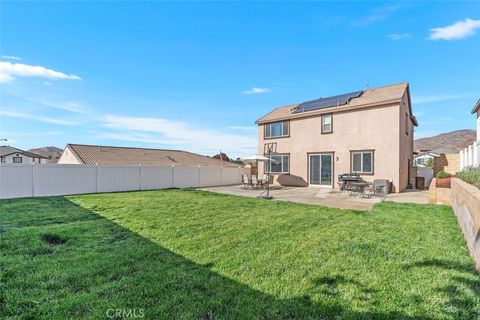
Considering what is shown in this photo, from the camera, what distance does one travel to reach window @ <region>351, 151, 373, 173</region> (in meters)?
15.3

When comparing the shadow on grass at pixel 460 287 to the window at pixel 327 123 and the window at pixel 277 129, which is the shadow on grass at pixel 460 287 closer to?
the window at pixel 327 123

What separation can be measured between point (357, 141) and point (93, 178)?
15.6 m

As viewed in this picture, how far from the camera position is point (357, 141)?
52.0 ft

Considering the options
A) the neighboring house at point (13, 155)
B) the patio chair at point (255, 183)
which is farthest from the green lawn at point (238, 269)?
the neighboring house at point (13, 155)

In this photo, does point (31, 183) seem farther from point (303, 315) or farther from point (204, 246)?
point (303, 315)

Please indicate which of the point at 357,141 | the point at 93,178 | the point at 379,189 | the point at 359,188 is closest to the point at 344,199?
the point at 379,189

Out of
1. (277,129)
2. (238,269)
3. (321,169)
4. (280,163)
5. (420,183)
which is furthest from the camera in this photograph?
(277,129)

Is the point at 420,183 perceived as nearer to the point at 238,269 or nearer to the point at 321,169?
the point at 321,169

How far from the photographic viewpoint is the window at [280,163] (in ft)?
63.7

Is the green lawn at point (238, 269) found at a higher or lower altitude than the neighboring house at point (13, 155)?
lower

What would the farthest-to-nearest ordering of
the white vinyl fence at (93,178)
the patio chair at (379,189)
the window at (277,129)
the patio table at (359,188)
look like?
the window at (277,129) → the patio table at (359,188) → the white vinyl fence at (93,178) → the patio chair at (379,189)

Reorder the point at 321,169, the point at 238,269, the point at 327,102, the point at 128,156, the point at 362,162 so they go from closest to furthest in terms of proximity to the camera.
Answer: the point at 238,269
the point at 362,162
the point at 321,169
the point at 327,102
the point at 128,156

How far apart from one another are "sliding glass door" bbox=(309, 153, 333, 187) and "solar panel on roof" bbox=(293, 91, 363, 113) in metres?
3.42

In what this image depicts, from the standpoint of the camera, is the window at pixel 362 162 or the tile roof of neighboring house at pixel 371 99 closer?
the tile roof of neighboring house at pixel 371 99
